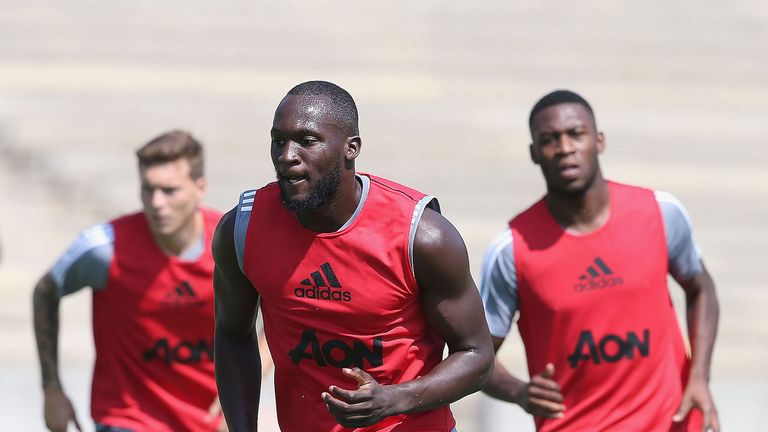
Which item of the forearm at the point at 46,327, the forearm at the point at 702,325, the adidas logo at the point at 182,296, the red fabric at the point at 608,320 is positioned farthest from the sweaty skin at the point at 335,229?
the forearm at the point at 46,327

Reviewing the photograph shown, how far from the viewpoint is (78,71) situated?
12188 millimetres

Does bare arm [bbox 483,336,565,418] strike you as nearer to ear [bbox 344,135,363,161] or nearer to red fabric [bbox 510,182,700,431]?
red fabric [bbox 510,182,700,431]

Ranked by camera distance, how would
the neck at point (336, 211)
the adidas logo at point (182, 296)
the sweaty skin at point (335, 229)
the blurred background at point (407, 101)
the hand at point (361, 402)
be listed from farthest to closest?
the blurred background at point (407, 101) < the adidas logo at point (182, 296) < the neck at point (336, 211) < the sweaty skin at point (335, 229) < the hand at point (361, 402)

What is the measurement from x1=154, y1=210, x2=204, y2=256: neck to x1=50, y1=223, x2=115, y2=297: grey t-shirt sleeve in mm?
215

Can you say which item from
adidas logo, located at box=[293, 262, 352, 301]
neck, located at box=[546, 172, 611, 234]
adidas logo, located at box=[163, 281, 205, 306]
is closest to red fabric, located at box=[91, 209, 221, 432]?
adidas logo, located at box=[163, 281, 205, 306]

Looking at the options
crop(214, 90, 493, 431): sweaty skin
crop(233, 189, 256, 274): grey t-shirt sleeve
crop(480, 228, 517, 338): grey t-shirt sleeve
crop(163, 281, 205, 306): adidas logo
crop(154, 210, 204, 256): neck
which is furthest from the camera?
crop(154, 210, 204, 256): neck

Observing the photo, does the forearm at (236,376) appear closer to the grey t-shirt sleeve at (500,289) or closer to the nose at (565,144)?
the grey t-shirt sleeve at (500,289)

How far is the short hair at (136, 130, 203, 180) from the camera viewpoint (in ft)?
19.4

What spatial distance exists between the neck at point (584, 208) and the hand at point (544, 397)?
1.83ft

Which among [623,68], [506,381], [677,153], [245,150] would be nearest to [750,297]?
[677,153]

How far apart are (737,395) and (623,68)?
573 centimetres

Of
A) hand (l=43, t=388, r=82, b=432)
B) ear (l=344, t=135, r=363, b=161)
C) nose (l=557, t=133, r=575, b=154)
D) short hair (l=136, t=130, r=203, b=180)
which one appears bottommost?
hand (l=43, t=388, r=82, b=432)

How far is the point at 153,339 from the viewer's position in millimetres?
5820

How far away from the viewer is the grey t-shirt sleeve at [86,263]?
18.8 ft
